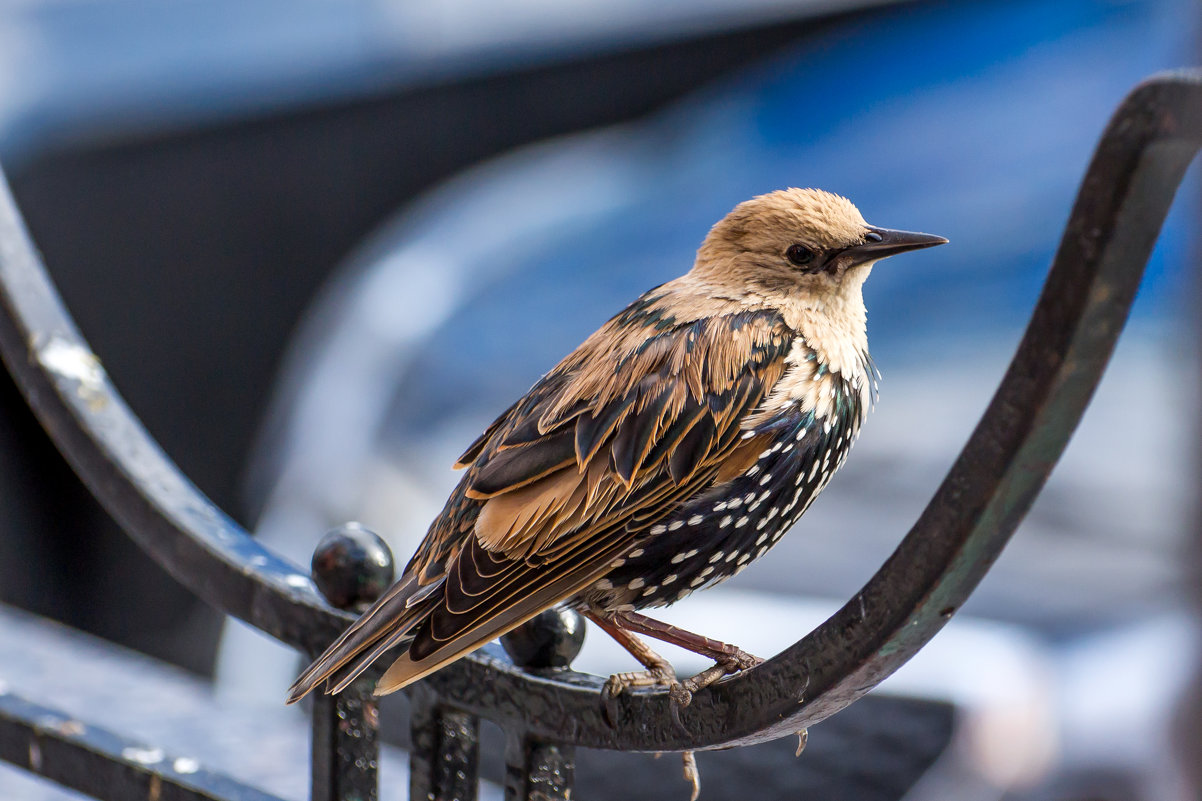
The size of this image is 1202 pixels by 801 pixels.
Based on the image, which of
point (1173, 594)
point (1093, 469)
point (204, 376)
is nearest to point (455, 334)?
point (204, 376)

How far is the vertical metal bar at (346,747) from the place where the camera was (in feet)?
4.73

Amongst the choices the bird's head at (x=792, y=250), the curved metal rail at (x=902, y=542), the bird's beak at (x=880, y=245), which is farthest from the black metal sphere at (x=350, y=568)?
the bird's beak at (x=880, y=245)

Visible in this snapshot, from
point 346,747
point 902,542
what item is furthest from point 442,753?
point 902,542

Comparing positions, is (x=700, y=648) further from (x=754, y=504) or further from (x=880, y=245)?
(x=880, y=245)

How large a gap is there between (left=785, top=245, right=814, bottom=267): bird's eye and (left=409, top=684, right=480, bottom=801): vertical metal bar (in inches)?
23.3

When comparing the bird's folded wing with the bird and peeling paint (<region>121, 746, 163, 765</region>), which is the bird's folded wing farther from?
peeling paint (<region>121, 746, 163, 765</region>)

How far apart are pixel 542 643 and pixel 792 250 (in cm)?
51

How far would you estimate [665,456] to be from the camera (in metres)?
1.37

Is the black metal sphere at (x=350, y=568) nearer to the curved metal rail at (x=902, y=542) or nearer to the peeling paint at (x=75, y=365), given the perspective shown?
the curved metal rail at (x=902, y=542)

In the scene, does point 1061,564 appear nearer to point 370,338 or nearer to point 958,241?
point 958,241

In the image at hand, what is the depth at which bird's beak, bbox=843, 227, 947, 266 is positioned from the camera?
1.36m

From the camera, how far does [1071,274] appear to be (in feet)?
2.76

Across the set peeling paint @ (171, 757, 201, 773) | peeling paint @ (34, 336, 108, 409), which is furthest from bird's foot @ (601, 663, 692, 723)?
peeling paint @ (34, 336, 108, 409)

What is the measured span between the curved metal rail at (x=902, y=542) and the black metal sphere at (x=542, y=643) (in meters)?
0.02
